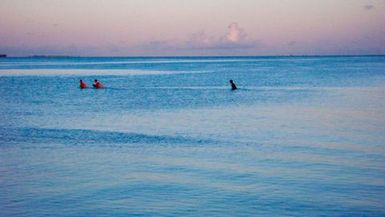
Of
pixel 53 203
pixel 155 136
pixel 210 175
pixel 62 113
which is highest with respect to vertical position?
pixel 62 113

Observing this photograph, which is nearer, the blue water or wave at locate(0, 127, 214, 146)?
the blue water

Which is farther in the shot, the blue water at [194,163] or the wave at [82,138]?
the wave at [82,138]

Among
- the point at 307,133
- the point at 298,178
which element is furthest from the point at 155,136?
the point at 298,178

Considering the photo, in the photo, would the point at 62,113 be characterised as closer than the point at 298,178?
No

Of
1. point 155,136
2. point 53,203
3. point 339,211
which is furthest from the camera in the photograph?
point 155,136

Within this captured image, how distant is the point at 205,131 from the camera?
21.9m

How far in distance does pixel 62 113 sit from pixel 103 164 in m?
15.4

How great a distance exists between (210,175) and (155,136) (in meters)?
6.95

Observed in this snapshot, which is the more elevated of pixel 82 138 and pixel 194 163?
pixel 82 138

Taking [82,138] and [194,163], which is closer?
[194,163]

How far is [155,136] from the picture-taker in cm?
2039

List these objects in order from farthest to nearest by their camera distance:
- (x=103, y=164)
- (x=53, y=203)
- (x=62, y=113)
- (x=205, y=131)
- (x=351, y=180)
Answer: (x=62, y=113) < (x=205, y=131) < (x=103, y=164) < (x=351, y=180) < (x=53, y=203)

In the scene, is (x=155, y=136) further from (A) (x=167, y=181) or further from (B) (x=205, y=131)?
(A) (x=167, y=181)

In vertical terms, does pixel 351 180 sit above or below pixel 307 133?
below
